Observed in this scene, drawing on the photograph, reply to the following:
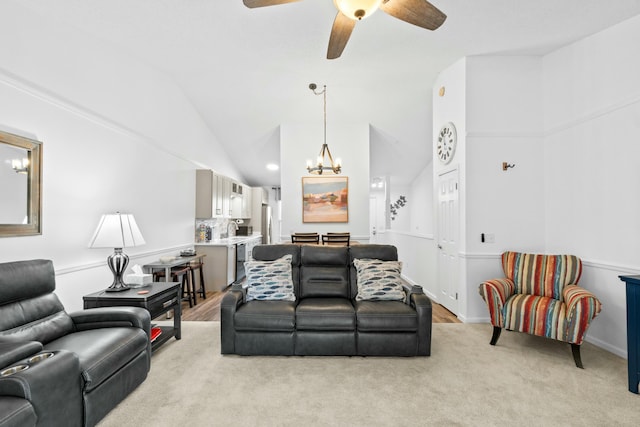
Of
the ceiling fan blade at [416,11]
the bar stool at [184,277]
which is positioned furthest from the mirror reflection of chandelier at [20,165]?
the ceiling fan blade at [416,11]

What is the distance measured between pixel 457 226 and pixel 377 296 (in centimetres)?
167

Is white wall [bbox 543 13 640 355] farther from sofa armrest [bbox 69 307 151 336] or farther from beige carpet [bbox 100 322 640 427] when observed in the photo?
sofa armrest [bbox 69 307 151 336]

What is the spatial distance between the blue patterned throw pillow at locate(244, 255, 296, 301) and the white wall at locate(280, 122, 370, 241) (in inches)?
121

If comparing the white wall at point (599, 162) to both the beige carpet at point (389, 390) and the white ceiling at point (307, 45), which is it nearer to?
the white ceiling at point (307, 45)

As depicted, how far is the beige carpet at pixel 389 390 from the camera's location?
1943 mm

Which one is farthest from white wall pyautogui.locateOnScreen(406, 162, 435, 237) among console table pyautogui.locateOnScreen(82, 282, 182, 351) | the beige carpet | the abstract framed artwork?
console table pyautogui.locateOnScreen(82, 282, 182, 351)

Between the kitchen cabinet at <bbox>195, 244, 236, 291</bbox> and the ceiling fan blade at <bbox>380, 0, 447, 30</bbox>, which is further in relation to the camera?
the kitchen cabinet at <bbox>195, 244, 236, 291</bbox>

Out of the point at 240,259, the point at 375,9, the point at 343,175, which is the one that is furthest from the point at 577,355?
the point at 240,259

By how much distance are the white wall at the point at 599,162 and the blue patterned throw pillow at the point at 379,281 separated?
197 cm

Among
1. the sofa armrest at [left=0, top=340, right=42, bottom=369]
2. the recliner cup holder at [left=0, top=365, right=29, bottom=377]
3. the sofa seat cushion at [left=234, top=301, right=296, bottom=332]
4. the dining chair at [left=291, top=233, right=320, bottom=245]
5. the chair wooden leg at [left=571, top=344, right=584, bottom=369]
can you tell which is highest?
the dining chair at [left=291, top=233, right=320, bottom=245]

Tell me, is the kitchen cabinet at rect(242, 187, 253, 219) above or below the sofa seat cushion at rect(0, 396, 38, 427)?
above

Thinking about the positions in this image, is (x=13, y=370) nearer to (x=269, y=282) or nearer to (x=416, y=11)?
(x=269, y=282)

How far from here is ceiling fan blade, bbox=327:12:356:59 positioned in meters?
2.12

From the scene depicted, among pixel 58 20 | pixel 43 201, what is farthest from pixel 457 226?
pixel 58 20
